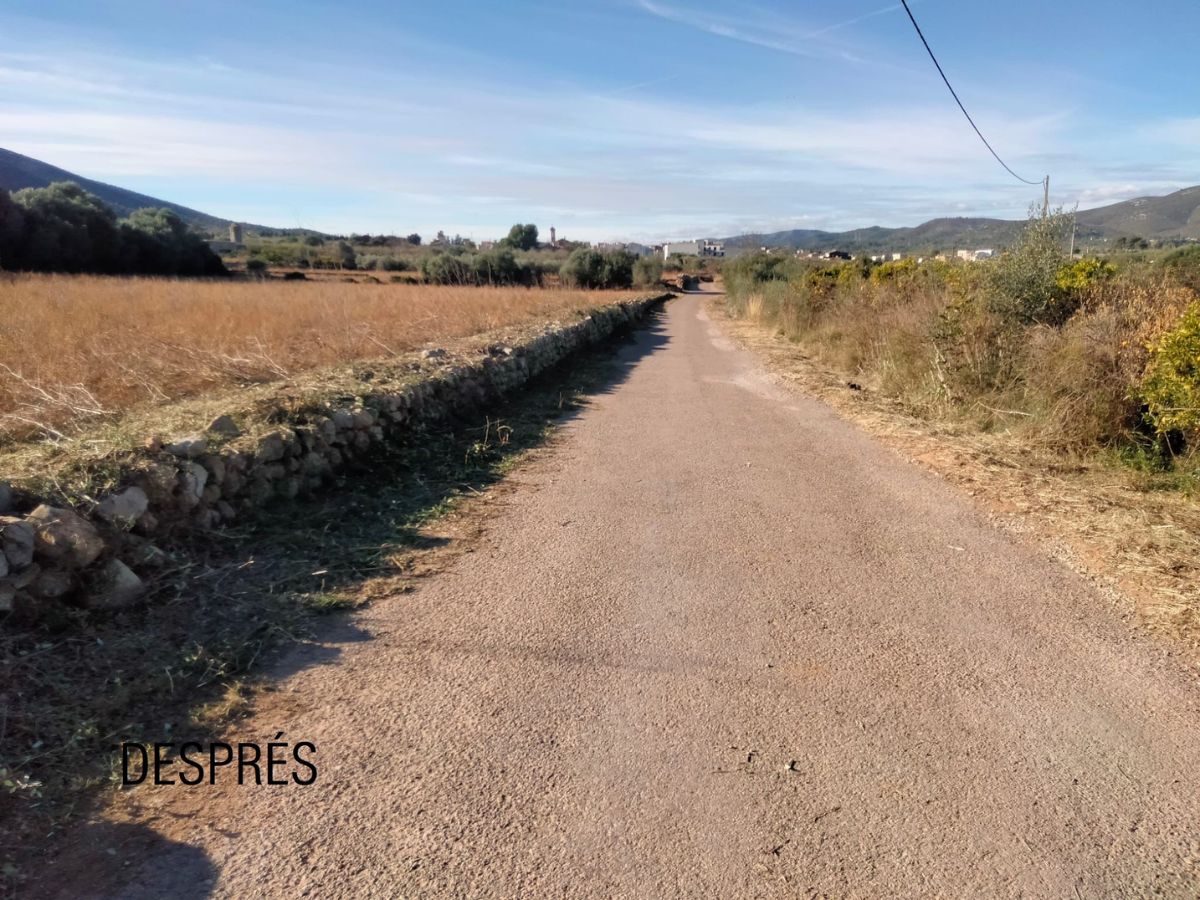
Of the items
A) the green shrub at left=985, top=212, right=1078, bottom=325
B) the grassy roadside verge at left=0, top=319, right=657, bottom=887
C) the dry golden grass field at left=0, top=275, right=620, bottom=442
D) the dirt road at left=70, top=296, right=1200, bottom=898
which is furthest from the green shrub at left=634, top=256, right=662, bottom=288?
the dirt road at left=70, top=296, right=1200, bottom=898

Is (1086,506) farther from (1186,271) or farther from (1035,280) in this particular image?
(1186,271)

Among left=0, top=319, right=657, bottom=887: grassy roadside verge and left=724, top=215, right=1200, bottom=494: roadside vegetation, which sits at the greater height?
left=724, top=215, right=1200, bottom=494: roadside vegetation

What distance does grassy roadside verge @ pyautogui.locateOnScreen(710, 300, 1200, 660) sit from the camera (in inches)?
184

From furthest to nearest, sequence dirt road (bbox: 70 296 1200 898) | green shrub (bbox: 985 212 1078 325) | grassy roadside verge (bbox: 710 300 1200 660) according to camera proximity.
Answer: green shrub (bbox: 985 212 1078 325), grassy roadside verge (bbox: 710 300 1200 660), dirt road (bbox: 70 296 1200 898)

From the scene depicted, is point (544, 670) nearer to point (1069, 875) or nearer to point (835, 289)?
point (1069, 875)

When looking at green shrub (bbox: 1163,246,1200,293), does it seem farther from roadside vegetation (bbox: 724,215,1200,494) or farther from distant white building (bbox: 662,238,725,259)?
distant white building (bbox: 662,238,725,259)

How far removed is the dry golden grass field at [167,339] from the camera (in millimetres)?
6430

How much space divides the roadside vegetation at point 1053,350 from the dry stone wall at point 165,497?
6976 mm

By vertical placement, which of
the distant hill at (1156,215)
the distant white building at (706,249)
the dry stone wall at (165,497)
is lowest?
the dry stone wall at (165,497)

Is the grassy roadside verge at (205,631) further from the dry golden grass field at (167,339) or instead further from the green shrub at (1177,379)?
the green shrub at (1177,379)

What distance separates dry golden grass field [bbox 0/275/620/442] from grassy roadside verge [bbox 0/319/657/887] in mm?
1955

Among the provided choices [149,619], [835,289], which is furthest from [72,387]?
[835,289]

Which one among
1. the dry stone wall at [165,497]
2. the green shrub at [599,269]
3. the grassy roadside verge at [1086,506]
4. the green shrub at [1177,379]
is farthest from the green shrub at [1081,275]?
the green shrub at [599,269]

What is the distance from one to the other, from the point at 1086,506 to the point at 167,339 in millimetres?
10314
